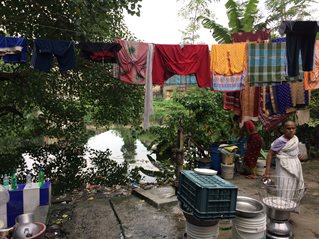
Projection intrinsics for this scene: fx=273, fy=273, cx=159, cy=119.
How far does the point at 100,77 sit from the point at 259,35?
15.3ft

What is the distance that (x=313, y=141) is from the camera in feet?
31.8

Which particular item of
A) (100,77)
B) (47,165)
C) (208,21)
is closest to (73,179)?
(47,165)

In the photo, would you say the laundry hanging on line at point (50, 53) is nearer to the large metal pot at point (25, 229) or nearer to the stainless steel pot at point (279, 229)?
the large metal pot at point (25, 229)

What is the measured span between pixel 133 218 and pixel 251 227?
7.35 feet

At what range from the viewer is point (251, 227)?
3.54 metres

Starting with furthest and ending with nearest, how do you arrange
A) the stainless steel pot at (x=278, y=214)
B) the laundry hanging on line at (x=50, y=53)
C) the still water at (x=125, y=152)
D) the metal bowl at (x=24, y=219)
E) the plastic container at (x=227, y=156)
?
1. the still water at (x=125, y=152)
2. the plastic container at (x=227, y=156)
3. the laundry hanging on line at (x=50, y=53)
4. the metal bowl at (x=24, y=219)
5. the stainless steel pot at (x=278, y=214)

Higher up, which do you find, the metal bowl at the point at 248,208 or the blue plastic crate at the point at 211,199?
the blue plastic crate at the point at 211,199

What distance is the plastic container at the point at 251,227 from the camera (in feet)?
11.6

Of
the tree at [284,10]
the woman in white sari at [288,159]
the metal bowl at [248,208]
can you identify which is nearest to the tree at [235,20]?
the tree at [284,10]

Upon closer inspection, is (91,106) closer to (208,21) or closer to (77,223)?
(208,21)

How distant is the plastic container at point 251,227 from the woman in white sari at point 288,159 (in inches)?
44.4

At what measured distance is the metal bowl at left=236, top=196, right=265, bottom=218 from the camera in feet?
11.6

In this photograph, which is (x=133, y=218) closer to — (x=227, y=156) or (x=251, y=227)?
(x=251, y=227)

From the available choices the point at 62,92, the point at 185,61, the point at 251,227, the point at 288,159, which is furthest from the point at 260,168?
the point at 62,92
